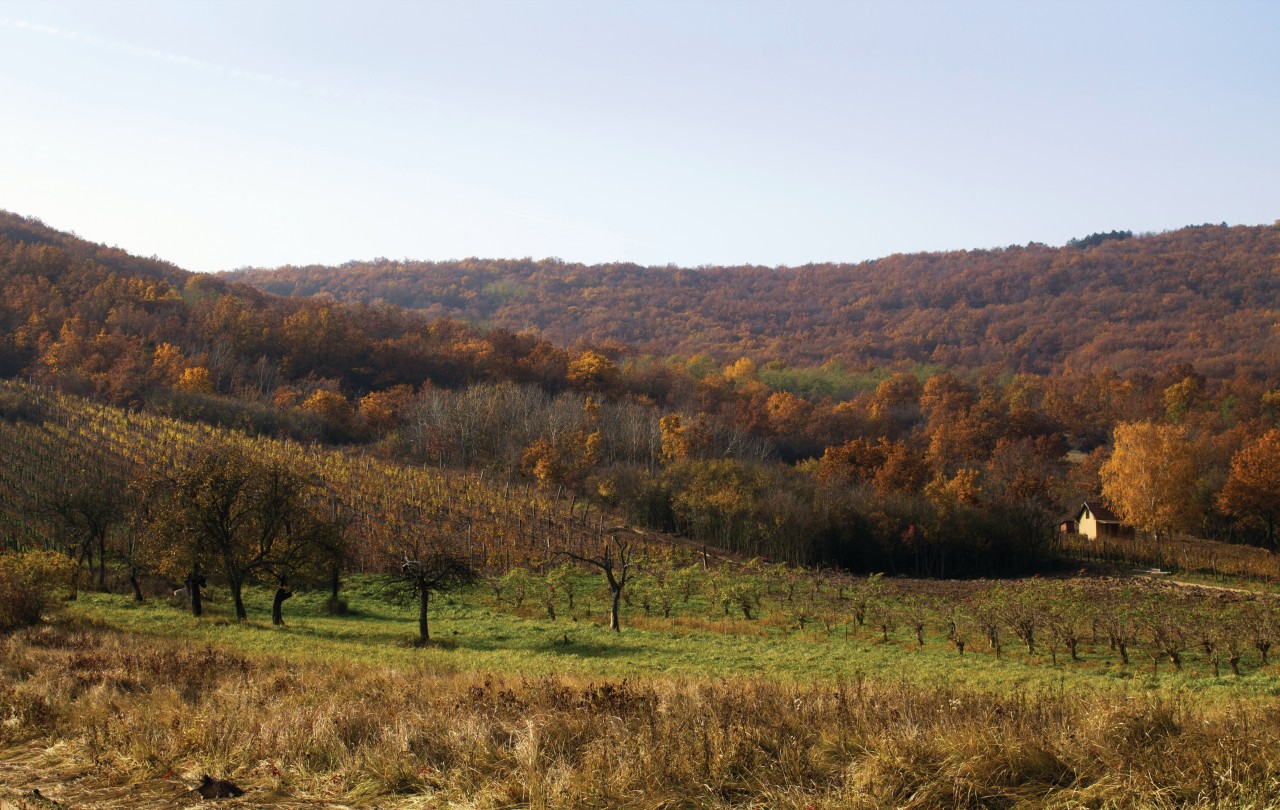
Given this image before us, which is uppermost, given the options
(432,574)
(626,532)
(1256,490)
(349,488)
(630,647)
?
(349,488)

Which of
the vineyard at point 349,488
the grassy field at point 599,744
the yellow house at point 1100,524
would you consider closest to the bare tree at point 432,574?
the vineyard at point 349,488

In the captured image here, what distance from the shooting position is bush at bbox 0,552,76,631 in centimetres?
1886

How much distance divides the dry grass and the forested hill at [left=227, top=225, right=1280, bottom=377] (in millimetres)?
109822

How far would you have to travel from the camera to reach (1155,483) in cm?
5484

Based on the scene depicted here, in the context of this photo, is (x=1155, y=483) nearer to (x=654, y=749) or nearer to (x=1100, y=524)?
(x=1100, y=524)

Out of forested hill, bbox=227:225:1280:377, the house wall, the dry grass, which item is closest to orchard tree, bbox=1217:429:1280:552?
the house wall

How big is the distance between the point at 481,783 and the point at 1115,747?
4.99m

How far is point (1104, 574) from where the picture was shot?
44.8 meters

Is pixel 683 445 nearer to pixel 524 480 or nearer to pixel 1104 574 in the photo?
pixel 524 480

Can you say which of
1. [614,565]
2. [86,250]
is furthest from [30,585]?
[86,250]

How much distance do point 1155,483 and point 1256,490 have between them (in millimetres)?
5788

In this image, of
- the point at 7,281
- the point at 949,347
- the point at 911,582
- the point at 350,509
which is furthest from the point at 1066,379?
the point at 7,281

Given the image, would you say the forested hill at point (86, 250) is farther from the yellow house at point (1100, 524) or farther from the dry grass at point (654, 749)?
the dry grass at point (654, 749)

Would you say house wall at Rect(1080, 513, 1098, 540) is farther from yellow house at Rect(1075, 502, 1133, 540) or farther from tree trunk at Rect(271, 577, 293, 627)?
tree trunk at Rect(271, 577, 293, 627)
